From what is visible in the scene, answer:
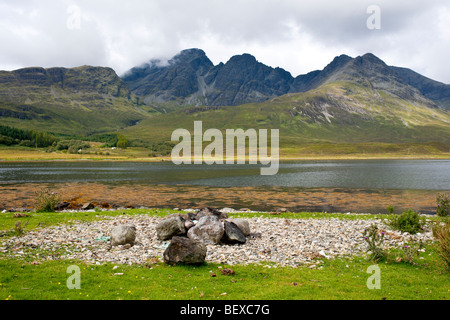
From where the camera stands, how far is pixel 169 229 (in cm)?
2033

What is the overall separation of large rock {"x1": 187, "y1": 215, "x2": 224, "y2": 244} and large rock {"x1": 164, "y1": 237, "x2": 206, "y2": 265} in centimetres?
415

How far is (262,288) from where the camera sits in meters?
12.1

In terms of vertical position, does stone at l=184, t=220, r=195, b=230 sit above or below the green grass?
above

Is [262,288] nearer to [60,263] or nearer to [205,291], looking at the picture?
[205,291]

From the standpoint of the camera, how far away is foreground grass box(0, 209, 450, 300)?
11367mm

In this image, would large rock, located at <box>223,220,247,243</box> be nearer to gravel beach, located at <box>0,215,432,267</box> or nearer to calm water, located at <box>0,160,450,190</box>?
gravel beach, located at <box>0,215,432,267</box>

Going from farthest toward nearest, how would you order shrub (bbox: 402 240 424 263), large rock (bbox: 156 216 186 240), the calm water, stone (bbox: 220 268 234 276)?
the calm water < large rock (bbox: 156 216 186 240) < shrub (bbox: 402 240 424 263) < stone (bbox: 220 268 234 276)

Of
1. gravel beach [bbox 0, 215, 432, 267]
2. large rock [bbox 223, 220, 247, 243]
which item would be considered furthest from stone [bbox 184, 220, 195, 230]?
large rock [bbox 223, 220, 247, 243]

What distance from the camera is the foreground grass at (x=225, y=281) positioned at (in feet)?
37.3

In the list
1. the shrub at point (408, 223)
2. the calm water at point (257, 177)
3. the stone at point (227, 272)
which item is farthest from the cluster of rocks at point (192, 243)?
the calm water at point (257, 177)

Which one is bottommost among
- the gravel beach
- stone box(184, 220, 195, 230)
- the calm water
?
the calm water

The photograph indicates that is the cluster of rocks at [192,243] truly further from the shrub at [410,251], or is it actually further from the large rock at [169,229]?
the shrub at [410,251]

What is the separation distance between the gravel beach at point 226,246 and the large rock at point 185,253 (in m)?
1.27

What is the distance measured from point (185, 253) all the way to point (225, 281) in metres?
3.16
